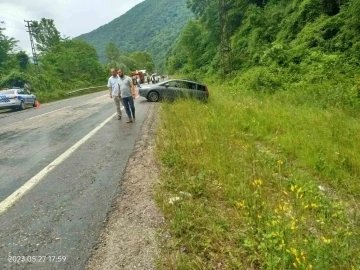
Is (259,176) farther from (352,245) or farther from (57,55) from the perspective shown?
(57,55)

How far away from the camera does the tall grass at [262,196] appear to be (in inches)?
101

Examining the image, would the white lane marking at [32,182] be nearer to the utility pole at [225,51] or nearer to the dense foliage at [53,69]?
the utility pole at [225,51]

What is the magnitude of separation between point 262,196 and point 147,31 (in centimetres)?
19235

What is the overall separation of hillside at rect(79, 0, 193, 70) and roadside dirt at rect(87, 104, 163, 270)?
161531mm

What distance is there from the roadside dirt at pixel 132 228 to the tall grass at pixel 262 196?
0.52 ft

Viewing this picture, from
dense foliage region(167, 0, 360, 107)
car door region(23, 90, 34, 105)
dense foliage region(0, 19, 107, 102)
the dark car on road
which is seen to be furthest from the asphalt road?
dense foliage region(0, 19, 107, 102)

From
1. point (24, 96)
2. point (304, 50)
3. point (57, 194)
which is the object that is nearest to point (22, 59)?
point (24, 96)

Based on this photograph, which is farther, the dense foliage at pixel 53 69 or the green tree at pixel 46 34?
the green tree at pixel 46 34

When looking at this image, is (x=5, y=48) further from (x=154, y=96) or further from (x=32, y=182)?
(x=32, y=182)

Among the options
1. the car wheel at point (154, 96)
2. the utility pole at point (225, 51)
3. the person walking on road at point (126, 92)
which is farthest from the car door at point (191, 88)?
the utility pole at point (225, 51)

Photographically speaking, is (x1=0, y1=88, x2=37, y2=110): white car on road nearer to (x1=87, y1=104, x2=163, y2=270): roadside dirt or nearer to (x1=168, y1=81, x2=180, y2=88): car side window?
(x1=168, y1=81, x2=180, y2=88): car side window

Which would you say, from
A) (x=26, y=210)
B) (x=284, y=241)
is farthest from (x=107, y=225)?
(x=284, y=241)

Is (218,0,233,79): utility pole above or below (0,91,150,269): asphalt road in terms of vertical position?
above

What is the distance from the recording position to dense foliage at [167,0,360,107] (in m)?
13.2
